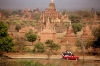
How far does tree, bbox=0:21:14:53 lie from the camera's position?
11.6 metres

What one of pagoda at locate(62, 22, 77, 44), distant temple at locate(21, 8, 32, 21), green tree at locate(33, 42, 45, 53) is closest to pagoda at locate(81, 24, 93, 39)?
pagoda at locate(62, 22, 77, 44)

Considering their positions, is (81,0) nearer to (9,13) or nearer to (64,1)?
(64,1)

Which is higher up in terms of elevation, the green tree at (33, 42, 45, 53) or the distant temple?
the distant temple

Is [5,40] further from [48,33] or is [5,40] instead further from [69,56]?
[69,56]

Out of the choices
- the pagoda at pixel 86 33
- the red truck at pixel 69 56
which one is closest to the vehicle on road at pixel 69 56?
the red truck at pixel 69 56

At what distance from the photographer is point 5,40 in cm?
1159

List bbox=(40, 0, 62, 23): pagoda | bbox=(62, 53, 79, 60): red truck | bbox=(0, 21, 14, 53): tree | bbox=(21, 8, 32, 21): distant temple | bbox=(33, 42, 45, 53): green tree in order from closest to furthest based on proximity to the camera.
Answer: bbox=(62, 53, 79, 60): red truck → bbox=(0, 21, 14, 53): tree → bbox=(33, 42, 45, 53): green tree → bbox=(21, 8, 32, 21): distant temple → bbox=(40, 0, 62, 23): pagoda

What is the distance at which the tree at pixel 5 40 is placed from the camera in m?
11.6

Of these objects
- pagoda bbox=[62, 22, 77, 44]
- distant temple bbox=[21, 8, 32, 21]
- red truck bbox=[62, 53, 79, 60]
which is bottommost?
red truck bbox=[62, 53, 79, 60]

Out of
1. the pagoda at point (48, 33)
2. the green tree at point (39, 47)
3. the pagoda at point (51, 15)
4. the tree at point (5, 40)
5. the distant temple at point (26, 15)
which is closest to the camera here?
the tree at point (5, 40)

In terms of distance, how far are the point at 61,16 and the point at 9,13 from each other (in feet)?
6.44

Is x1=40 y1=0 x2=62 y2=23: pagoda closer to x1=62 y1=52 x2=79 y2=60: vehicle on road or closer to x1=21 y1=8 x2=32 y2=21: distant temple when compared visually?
x1=21 y1=8 x2=32 y2=21: distant temple

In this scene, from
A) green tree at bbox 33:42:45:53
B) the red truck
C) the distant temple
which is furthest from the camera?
the distant temple

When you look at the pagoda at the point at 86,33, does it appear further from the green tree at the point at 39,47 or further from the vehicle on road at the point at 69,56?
the green tree at the point at 39,47
